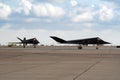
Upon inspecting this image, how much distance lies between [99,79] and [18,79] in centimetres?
327

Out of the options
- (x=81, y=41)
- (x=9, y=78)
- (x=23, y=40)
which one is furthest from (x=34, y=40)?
(x=9, y=78)

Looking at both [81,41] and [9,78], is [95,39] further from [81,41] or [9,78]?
[9,78]

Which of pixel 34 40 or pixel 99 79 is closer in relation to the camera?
pixel 99 79

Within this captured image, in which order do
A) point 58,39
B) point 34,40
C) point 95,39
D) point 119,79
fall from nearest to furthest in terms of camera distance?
point 119,79
point 95,39
point 58,39
point 34,40

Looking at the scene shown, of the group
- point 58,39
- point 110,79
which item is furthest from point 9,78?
point 58,39

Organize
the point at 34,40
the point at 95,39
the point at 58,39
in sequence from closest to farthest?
the point at 95,39 → the point at 58,39 → the point at 34,40

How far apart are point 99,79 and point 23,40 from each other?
137m

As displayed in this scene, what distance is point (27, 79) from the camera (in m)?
14.5

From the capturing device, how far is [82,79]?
14.5 metres

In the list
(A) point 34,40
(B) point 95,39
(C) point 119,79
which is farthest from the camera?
(A) point 34,40

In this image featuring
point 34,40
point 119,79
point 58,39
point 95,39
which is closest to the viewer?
point 119,79

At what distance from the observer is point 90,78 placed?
1490cm

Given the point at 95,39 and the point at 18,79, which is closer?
the point at 18,79

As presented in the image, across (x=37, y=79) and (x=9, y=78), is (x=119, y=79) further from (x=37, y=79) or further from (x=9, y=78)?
(x=9, y=78)
